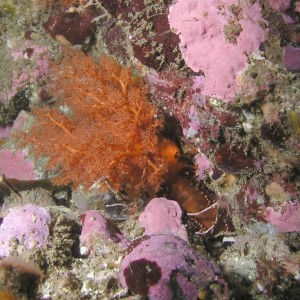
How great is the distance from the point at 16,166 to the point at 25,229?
2.16 meters

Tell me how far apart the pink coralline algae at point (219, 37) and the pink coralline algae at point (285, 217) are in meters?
1.48

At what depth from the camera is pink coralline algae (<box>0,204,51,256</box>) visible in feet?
11.7

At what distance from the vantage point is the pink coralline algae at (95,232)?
3.82 meters

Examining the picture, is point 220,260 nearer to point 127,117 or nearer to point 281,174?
point 281,174

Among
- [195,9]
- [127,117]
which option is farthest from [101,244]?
[195,9]

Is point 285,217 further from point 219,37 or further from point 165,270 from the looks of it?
point 219,37

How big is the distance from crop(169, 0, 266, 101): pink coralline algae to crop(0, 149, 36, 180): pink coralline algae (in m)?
3.35

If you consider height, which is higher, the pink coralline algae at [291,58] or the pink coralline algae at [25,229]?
the pink coralline algae at [291,58]

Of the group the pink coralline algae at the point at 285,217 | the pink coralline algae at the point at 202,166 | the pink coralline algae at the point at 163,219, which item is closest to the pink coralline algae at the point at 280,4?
the pink coralline algae at the point at 202,166

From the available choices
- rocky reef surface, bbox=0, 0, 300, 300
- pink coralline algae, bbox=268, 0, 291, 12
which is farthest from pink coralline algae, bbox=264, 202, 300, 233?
pink coralline algae, bbox=268, 0, 291, 12

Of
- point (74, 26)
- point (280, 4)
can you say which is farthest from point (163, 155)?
point (74, 26)

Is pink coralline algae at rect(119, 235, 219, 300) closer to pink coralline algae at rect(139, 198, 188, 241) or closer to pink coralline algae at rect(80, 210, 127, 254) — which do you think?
pink coralline algae at rect(139, 198, 188, 241)

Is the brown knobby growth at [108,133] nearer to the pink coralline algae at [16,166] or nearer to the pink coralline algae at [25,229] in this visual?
the pink coralline algae at [25,229]

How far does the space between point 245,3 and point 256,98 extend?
0.96 m
